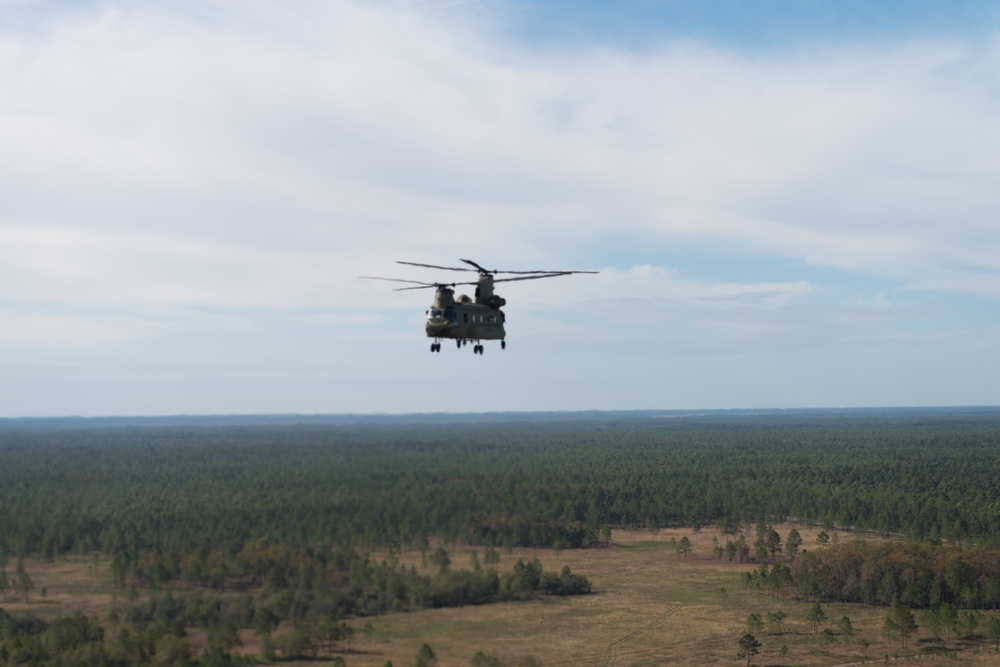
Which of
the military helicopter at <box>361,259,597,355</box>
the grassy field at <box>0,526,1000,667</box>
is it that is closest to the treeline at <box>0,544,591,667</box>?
the grassy field at <box>0,526,1000,667</box>

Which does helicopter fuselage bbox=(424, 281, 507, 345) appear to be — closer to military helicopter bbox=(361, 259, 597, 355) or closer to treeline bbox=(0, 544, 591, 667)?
military helicopter bbox=(361, 259, 597, 355)

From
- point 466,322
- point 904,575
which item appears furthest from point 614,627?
point 466,322

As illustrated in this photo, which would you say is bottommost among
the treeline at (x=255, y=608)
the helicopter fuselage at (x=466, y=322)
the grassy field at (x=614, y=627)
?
the grassy field at (x=614, y=627)

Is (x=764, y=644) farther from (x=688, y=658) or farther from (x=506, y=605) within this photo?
(x=506, y=605)

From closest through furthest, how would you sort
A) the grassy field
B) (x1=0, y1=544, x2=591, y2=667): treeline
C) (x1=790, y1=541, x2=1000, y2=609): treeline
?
(x1=0, y1=544, x2=591, y2=667): treeline
the grassy field
(x1=790, y1=541, x2=1000, y2=609): treeline

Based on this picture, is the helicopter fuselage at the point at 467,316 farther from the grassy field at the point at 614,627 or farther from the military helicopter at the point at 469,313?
the grassy field at the point at 614,627

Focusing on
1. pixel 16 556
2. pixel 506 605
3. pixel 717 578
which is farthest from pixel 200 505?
pixel 717 578

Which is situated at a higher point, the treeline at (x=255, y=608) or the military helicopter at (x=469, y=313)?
the military helicopter at (x=469, y=313)

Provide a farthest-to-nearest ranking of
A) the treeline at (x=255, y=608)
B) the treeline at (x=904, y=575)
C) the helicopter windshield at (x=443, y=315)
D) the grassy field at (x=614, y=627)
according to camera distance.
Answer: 1. the treeline at (x=904, y=575)
2. the grassy field at (x=614, y=627)
3. the treeline at (x=255, y=608)
4. the helicopter windshield at (x=443, y=315)

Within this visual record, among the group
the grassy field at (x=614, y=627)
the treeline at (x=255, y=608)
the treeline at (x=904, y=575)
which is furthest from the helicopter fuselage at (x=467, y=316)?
the treeline at (x=904, y=575)
